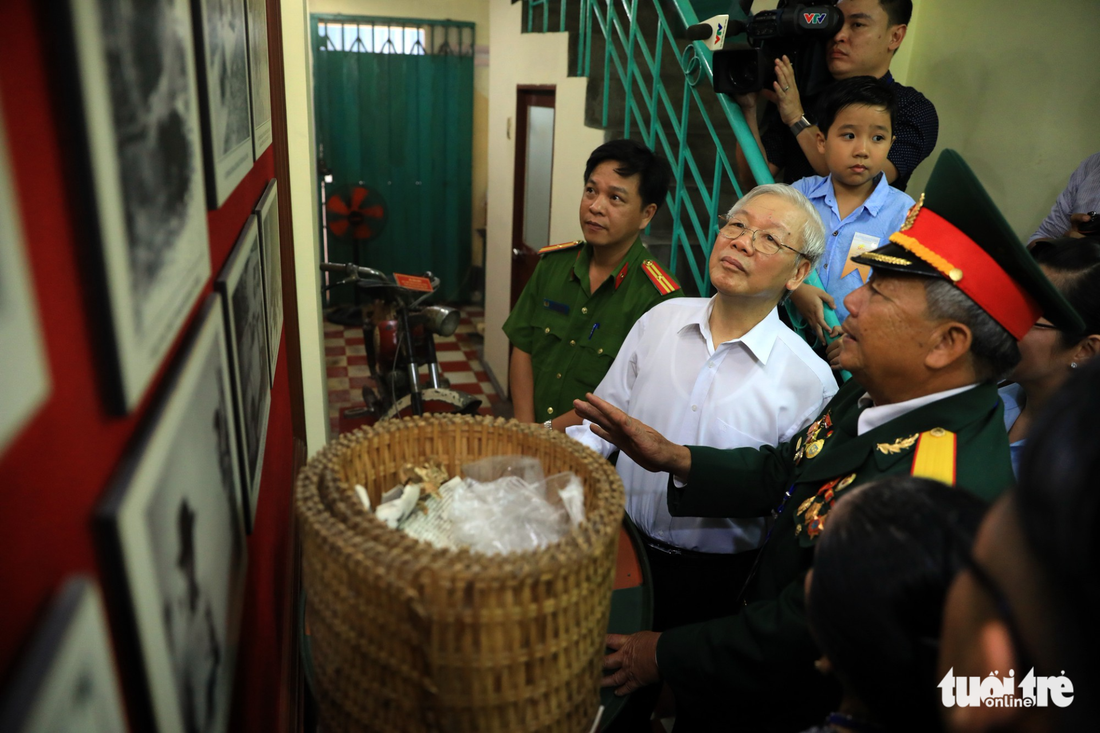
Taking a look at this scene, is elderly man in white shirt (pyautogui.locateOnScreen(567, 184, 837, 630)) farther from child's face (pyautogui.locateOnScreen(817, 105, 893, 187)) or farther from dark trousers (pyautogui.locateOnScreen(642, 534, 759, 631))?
child's face (pyautogui.locateOnScreen(817, 105, 893, 187))

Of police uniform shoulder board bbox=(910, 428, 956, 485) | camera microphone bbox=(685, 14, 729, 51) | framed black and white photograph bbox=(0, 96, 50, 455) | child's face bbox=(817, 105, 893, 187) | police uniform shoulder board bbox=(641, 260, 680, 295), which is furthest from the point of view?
camera microphone bbox=(685, 14, 729, 51)

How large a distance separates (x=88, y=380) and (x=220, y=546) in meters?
0.37

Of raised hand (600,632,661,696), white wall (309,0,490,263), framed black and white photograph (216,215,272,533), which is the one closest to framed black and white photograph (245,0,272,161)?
framed black and white photograph (216,215,272,533)

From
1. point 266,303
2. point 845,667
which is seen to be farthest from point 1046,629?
point 266,303

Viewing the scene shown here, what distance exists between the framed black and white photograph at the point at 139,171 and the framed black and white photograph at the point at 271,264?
0.57m

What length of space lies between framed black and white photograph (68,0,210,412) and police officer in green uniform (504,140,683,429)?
1626 mm

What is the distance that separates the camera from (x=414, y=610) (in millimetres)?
612

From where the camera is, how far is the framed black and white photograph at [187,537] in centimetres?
46

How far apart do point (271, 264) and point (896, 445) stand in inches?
47.9

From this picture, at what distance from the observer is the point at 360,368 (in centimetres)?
558

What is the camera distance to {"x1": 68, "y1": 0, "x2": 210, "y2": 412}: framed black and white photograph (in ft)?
1.32

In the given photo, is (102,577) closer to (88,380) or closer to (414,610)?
(88,380)

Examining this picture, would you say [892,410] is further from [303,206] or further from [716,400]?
[303,206]

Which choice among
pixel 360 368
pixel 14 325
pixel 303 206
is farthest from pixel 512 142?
pixel 14 325
